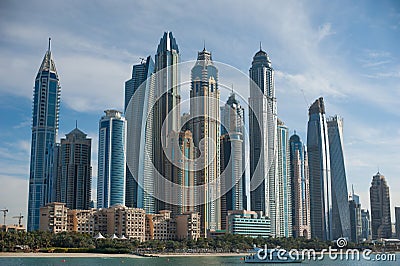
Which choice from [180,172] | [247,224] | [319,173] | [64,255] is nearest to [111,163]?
[180,172]

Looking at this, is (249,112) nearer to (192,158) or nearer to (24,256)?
(192,158)

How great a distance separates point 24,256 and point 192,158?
66176 millimetres

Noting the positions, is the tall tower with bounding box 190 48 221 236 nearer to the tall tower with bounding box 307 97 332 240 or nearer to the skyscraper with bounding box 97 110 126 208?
the skyscraper with bounding box 97 110 126 208

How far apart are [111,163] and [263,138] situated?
36924 millimetres

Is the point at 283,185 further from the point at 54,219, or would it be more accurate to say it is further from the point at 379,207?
the point at 54,219

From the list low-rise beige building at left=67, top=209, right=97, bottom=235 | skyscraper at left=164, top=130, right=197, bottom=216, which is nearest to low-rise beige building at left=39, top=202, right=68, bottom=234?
low-rise beige building at left=67, top=209, right=97, bottom=235

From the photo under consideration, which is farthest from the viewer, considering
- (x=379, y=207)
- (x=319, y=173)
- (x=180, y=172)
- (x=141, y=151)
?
(x=379, y=207)

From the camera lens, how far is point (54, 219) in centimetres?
8344

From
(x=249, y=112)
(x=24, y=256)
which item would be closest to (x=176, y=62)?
(x=249, y=112)

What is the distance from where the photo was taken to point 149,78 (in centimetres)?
12731

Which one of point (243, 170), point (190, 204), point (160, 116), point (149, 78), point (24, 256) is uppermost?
point (149, 78)

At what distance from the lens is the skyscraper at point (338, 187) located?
13900cm

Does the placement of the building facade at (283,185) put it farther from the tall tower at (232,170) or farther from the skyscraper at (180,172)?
the skyscraper at (180,172)

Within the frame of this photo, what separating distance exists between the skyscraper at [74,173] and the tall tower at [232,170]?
31125 millimetres
